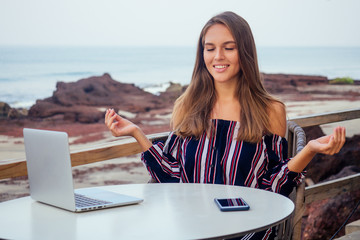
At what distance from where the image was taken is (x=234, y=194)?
1.50 meters

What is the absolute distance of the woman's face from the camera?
1.98 metres

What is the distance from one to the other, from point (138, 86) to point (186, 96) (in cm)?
1128

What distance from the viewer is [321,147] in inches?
60.4

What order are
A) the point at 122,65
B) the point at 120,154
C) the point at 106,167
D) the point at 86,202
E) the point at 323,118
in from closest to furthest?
the point at 86,202
the point at 120,154
the point at 323,118
the point at 106,167
the point at 122,65

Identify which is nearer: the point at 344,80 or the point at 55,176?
the point at 55,176

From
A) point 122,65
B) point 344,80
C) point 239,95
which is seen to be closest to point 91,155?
point 239,95

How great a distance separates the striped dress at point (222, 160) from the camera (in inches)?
75.5

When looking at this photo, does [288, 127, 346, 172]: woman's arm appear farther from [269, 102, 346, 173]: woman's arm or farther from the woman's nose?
the woman's nose

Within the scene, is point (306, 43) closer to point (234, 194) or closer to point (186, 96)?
point (186, 96)

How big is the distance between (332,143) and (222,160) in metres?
0.56

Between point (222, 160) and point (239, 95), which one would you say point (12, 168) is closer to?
point (222, 160)

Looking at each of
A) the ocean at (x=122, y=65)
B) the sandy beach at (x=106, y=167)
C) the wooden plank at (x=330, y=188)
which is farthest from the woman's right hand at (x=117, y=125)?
the sandy beach at (x=106, y=167)

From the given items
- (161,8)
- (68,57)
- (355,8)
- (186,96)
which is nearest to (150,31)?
(161,8)

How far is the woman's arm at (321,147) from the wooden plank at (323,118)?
3.30ft
